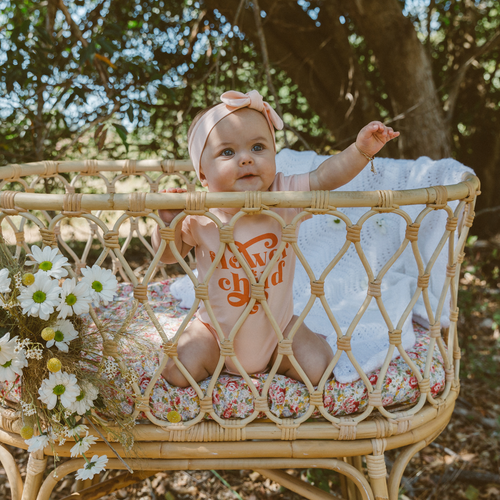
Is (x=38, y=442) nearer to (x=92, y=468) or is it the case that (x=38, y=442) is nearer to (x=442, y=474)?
(x=92, y=468)

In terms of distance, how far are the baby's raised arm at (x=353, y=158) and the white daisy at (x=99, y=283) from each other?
0.52 metres

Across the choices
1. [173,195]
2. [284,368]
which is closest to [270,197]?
[173,195]

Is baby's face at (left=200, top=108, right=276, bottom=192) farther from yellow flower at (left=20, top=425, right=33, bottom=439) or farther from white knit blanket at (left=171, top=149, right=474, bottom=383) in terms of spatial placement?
yellow flower at (left=20, top=425, right=33, bottom=439)

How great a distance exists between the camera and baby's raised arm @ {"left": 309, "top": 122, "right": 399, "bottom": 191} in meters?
1.03

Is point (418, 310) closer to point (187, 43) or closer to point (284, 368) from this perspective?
point (284, 368)

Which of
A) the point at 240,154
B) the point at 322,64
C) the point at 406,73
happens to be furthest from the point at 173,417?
the point at 322,64

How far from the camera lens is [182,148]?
2826 millimetres

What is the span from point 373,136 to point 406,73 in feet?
4.69

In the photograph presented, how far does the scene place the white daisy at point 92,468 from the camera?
914 mm

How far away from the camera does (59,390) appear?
2.89ft

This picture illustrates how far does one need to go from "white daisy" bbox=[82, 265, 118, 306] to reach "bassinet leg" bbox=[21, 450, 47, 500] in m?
0.41

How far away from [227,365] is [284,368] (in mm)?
131

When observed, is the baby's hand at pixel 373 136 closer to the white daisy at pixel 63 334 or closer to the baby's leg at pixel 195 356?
the baby's leg at pixel 195 356

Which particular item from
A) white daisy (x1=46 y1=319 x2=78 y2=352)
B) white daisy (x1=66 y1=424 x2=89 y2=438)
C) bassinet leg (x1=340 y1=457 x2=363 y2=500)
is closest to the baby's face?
white daisy (x1=46 y1=319 x2=78 y2=352)
